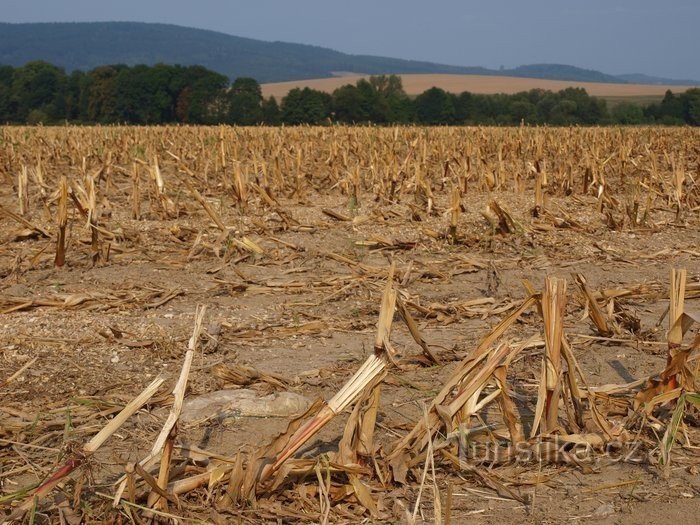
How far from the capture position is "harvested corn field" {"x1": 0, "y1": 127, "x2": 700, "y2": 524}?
2871mm

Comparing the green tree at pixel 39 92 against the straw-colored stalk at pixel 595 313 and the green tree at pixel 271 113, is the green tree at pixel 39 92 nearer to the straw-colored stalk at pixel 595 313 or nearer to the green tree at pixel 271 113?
the green tree at pixel 271 113

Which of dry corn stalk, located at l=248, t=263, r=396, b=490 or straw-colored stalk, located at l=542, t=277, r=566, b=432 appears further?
straw-colored stalk, located at l=542, t=277, r=566, b=432

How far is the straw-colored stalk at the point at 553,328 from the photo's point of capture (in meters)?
3.18

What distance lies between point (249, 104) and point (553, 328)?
40.2m

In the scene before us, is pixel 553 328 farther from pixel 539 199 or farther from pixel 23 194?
pixel 23 194

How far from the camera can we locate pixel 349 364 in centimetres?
438

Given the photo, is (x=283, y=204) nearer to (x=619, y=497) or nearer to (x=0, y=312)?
(x=0, y=312)

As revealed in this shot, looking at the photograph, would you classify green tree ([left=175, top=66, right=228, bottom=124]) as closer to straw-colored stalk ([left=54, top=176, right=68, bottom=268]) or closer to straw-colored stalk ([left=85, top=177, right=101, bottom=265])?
straw-colored stalk ([left=85, top=177, right=101, bottom=265])

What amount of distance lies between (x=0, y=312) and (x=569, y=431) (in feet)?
11.6

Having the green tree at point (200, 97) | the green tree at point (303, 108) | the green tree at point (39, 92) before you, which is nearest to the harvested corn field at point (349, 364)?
the green tree at point (303, 108)

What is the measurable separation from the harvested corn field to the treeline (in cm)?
3155

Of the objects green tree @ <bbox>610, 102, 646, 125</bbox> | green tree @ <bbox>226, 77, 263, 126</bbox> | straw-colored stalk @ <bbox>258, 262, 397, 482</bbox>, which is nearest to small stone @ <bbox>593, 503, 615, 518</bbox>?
straw-colored stalk @ <bbox>258, 262, 397, 482</bbox>

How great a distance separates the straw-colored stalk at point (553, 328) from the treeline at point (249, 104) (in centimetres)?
3577

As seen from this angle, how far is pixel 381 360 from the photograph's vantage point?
2936 mm
